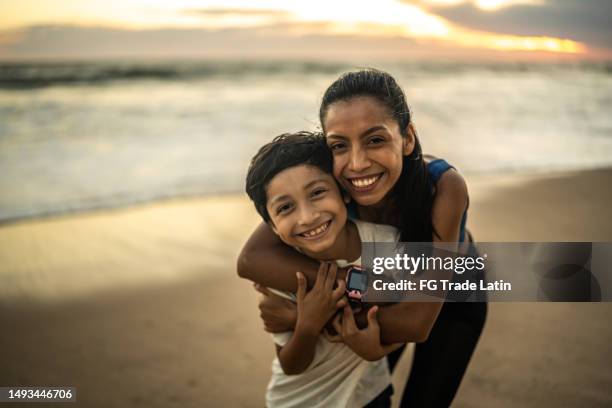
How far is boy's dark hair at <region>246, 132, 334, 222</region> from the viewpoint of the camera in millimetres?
1889

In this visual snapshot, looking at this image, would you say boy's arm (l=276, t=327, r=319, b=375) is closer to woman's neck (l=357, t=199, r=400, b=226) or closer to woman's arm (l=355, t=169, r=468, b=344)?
woman's arm (l=355, t=169, r=468, b=344)

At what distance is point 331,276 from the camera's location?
6.08 feet

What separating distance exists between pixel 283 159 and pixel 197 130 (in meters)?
8.14

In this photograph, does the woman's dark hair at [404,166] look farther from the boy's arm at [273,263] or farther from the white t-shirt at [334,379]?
the boy's arm at [273,263]

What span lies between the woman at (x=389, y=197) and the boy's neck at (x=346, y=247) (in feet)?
0.29

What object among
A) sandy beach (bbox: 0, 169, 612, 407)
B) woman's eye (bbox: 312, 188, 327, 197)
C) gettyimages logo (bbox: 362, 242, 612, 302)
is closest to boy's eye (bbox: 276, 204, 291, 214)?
woman's eye (bbox: 312, 188, 327, 197)

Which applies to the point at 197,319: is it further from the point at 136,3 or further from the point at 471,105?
the point at 471,105

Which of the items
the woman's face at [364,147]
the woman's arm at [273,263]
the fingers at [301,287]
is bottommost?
the fingers at [301,287]

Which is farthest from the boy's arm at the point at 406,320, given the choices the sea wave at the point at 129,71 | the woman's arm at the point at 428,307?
the sea wave at the point at 129,71

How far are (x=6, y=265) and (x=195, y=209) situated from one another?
1.86 m

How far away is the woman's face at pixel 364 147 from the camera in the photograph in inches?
73.5

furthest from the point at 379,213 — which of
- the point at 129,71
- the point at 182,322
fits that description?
the point at 129,71

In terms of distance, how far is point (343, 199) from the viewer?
200cm

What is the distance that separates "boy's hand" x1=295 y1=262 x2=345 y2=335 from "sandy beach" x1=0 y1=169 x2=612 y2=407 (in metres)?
1.09
